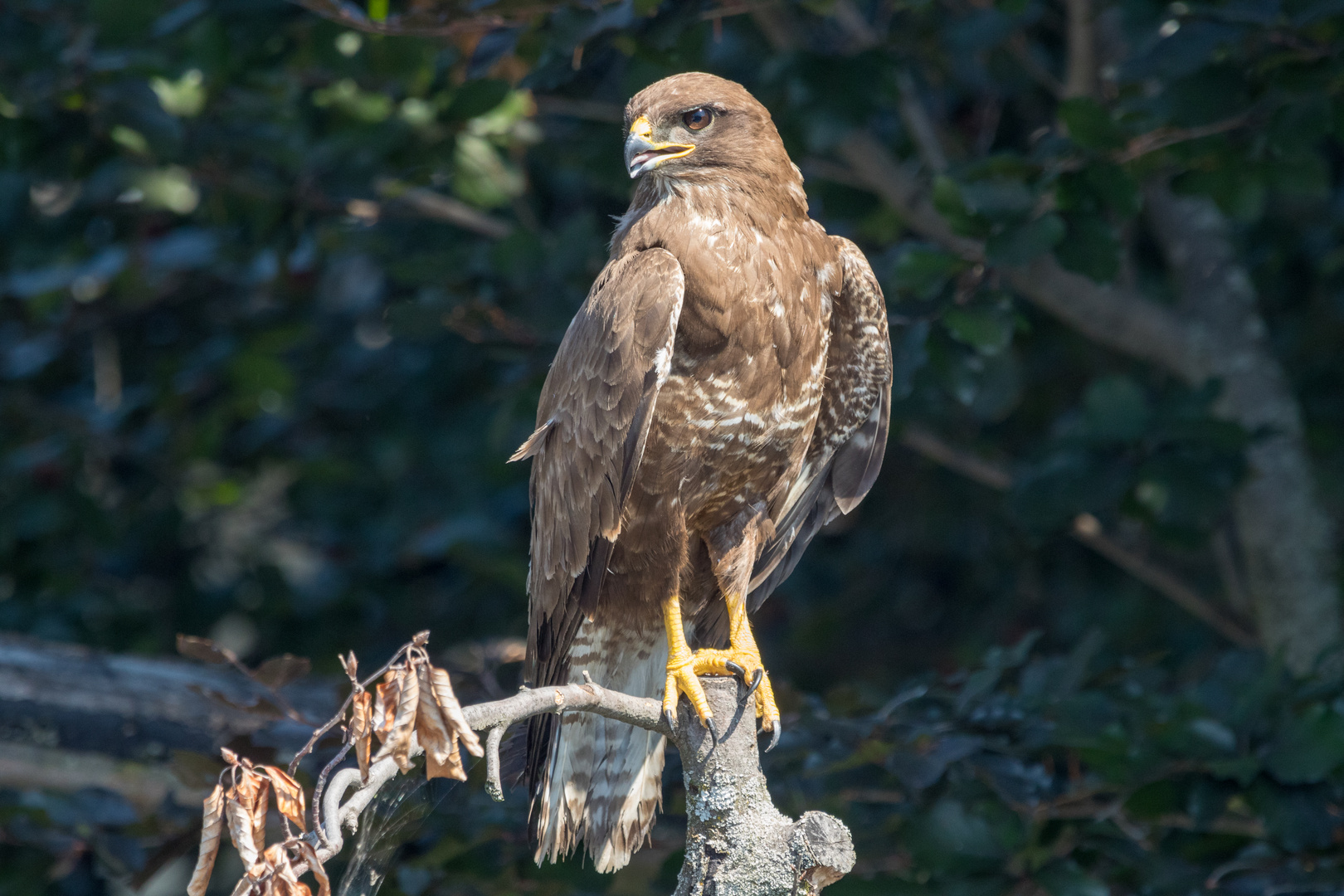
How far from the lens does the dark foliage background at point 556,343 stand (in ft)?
9.26

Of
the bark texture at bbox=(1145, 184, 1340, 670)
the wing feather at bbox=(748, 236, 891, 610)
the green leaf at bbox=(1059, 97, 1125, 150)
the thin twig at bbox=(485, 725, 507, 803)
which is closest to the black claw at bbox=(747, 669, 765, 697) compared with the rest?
the wing feather at bbox=(748, 236, 891, 610)

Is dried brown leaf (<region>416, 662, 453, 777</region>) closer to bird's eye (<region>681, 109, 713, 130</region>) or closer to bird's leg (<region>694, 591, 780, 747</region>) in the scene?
bird's leg (<region>694, 591, 780, 747</region>)

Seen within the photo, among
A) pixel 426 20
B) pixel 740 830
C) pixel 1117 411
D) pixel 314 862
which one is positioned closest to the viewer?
pixel 314 862

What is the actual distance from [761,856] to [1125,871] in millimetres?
1236

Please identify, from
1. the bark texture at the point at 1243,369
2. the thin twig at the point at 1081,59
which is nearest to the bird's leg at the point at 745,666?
the bark texture at the point at 1243,369

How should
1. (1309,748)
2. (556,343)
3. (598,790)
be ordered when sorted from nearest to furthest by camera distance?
(1309,748)
(598,790)
(556,343)

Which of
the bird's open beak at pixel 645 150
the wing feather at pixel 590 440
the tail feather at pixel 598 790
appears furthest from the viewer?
the tail feather at pixel 598 790

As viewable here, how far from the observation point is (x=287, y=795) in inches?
60.1

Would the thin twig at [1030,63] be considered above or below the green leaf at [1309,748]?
above

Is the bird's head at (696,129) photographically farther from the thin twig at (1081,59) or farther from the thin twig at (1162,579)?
the thin twig at (1162,579)

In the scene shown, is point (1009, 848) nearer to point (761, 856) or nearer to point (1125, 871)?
point (1125, 871)

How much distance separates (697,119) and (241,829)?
171cm

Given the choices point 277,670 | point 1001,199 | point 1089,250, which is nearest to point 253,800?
point 277,670

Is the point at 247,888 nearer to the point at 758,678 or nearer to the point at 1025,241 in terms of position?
the point at 758,678
